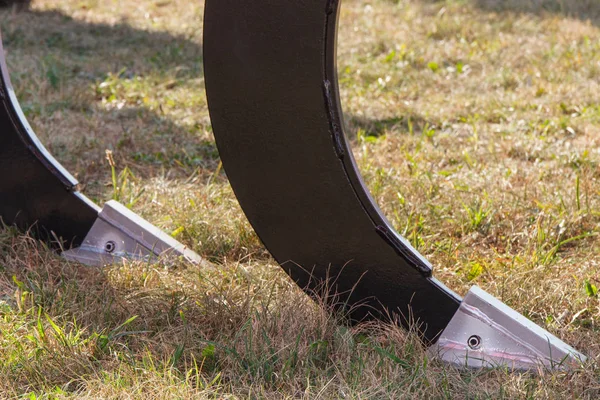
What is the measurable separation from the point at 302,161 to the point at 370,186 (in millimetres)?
1420

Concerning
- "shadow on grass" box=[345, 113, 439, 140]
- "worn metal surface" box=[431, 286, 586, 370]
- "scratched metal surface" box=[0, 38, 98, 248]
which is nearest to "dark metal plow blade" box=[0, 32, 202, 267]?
"scratched metal surface" box=[0, 38, 98, 248]

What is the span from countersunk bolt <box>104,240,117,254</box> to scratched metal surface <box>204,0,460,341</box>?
755 millimetres

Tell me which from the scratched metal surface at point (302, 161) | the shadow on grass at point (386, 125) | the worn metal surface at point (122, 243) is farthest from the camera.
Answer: the shadow on grass at point (386, 125)

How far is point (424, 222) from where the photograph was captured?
10.1 feet

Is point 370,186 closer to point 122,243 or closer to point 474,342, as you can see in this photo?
point 122,243

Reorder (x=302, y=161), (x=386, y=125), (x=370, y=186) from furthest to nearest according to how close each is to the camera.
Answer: (x=386, y=125)
(x=370, y=186)
(x=302, y=161)

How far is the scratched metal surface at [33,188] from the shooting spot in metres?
2.70

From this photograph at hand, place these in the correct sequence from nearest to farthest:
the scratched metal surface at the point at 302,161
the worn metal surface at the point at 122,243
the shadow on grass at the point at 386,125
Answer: the scratched metal surface at the point at 302,161 < the worn metal surface at the point at 122,243 < the shadow on grass at the point at 386,125

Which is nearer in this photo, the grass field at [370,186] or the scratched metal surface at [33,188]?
the grass field at [370,186]

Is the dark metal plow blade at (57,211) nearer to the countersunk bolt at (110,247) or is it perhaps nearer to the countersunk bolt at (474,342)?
the countersunk bolt at (110,247)

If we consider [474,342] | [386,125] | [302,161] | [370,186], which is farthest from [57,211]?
[386,125]

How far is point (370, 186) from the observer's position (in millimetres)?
3439

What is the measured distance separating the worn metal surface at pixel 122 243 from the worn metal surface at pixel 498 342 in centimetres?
95

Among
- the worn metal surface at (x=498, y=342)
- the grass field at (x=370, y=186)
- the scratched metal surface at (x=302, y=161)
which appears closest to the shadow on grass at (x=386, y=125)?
the grass field at (x=370, y=186)
